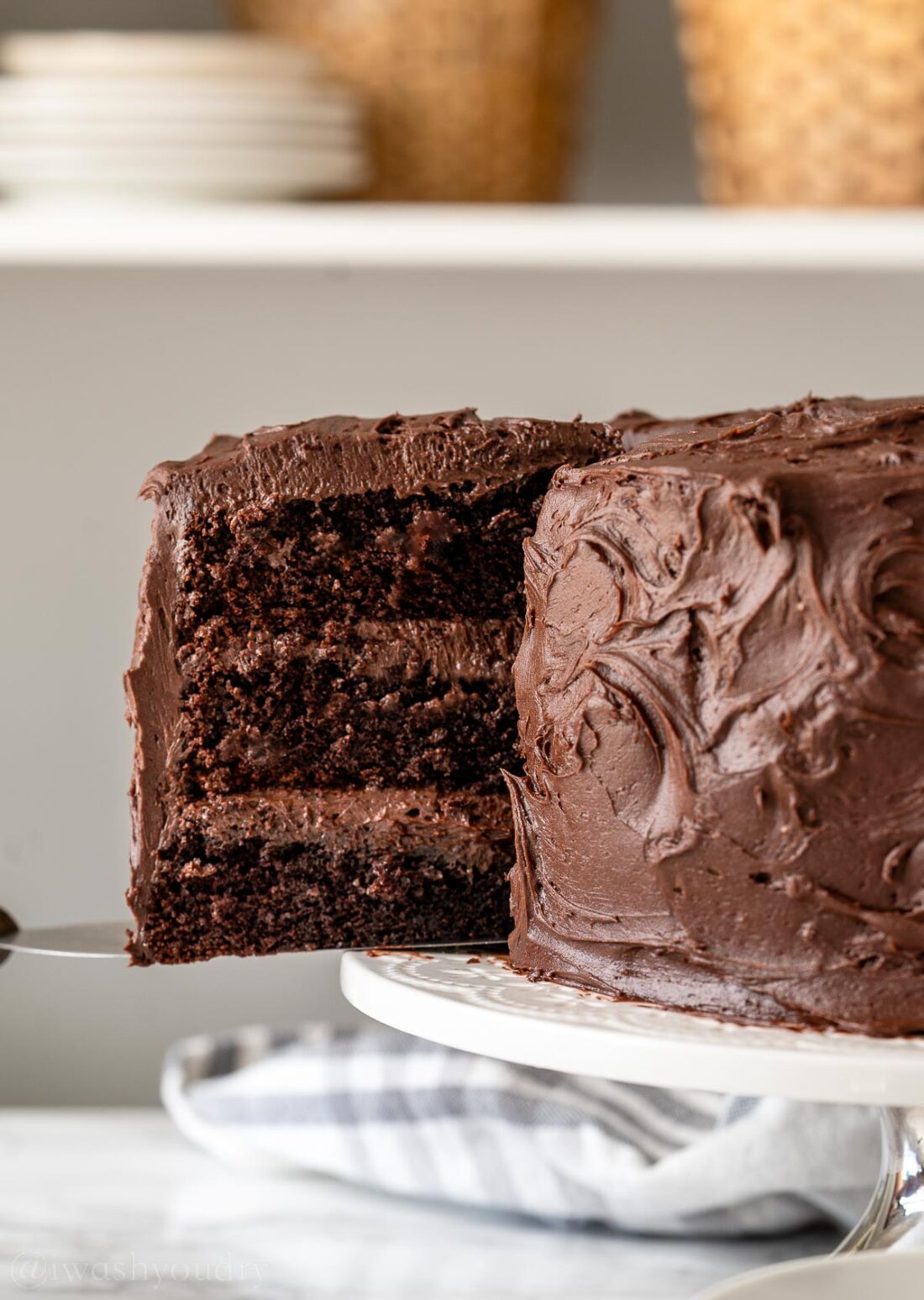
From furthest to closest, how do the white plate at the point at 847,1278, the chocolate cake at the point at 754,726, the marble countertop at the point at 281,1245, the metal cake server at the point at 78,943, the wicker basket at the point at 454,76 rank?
1. the wicker basket at the point at 454,76
2. the marble countertop at the point at 281,1245
3. the metal cake server at the point at 78,943
4. the chocolate cake at the point at 754,726
5. the white plate at the point at 847,1278

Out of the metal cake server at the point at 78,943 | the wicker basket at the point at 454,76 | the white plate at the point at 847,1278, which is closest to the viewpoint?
Answer: the white plate at the point at 847,1278

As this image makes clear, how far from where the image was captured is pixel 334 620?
49.6 inches

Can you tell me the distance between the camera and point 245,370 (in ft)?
5.91

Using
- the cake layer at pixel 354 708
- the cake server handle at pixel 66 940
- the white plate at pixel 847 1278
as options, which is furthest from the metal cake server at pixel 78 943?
the white plate at pixel 847 1278

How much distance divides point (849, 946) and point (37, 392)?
1207 mm

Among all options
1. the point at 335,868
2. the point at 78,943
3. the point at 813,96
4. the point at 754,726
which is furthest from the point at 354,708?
the point at 813,96

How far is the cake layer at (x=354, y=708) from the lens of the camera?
1.25 meters

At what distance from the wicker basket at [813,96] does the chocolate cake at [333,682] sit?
1.21 ft

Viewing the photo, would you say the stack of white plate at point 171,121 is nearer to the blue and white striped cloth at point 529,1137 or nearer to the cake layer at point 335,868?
the cake layer at point 335,868

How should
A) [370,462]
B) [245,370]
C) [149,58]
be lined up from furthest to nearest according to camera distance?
1. [245,370]
2. [149,58]
3. [370,462]

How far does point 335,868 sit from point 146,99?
671 millimetres

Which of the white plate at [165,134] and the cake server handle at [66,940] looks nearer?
the cake server handle at [66,940]

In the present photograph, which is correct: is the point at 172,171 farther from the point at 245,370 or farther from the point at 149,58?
the point at 245,370

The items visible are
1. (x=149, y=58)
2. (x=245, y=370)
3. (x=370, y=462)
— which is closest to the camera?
(x=370, y=462)
